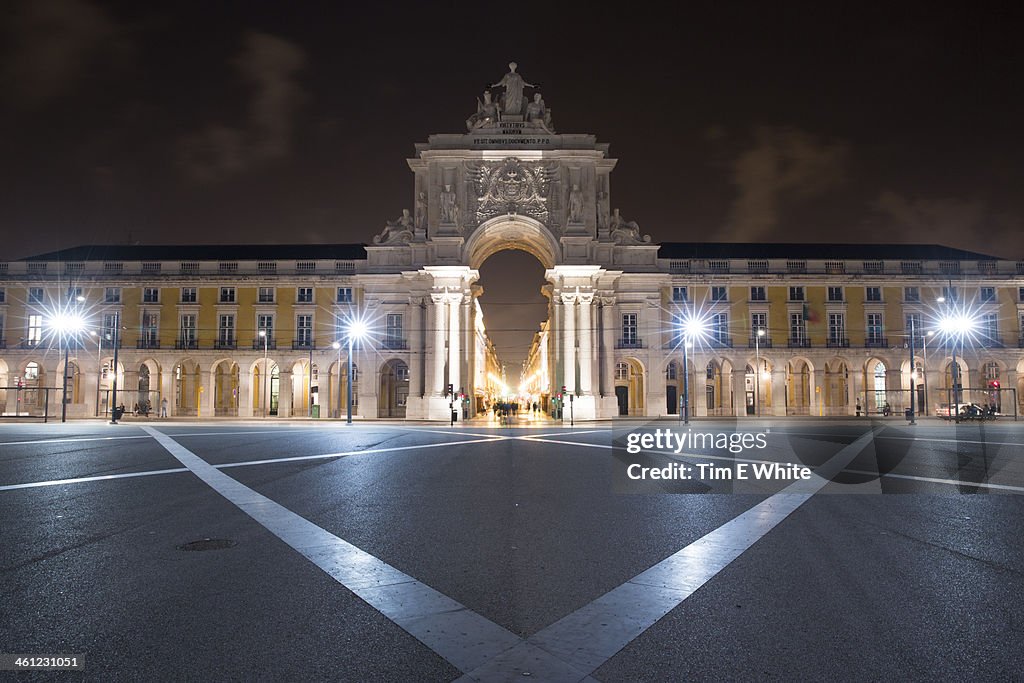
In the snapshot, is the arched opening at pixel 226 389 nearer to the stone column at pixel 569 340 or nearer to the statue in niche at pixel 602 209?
the stone column at pixel 569 340

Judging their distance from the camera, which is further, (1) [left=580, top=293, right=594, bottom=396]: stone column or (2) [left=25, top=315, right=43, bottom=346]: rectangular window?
(2) [left=25, top=315, right=43, bottom=346]: rectangular window

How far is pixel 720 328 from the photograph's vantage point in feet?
190

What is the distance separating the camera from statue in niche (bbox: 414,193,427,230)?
54847 mm

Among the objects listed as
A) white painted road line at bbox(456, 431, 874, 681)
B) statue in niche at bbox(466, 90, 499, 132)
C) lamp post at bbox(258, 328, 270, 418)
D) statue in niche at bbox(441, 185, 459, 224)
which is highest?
statue in niche at bbox(466, 90, 499, 132)

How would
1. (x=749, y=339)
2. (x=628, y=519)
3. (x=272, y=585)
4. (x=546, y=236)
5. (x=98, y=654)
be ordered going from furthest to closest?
(x=749, y=339) → (x=546, y=236) → (x=628, y=519) → (x=272, y=585) → (x=98, y=654)

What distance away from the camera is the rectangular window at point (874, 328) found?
58.2 m

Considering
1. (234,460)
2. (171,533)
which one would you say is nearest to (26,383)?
(234,460)

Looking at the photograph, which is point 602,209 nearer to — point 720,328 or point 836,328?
point 720,328

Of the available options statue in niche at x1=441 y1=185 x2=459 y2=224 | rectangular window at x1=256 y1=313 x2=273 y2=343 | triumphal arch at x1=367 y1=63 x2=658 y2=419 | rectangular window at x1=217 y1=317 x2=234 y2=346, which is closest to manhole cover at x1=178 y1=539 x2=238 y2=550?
triumphal arch at x1=367 y1=63 x2=658 y2=419

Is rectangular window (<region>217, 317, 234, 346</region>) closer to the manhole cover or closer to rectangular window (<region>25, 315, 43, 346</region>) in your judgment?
rectangular window (<region>25, 315, 43, 346</region>)

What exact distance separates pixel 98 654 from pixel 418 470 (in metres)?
10.9

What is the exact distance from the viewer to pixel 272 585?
575 cm

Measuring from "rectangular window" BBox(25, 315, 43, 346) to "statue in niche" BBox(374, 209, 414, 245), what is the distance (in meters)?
30.2

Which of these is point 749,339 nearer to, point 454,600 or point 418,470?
point 418,470
